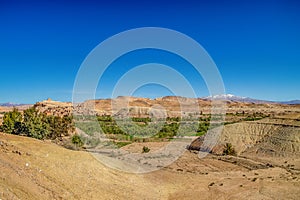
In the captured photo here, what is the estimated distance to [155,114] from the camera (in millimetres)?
131125

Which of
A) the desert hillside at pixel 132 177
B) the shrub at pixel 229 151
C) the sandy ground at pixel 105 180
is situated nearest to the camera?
the sandy ground at pixel 105 180

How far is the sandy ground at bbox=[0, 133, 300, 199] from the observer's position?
1809cm

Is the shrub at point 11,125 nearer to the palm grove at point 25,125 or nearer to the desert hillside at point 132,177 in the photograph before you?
the palm grove at point 25,125

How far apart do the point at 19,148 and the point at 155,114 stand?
108 meters

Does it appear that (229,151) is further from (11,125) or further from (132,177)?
(11,125)

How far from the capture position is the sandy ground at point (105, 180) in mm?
18094

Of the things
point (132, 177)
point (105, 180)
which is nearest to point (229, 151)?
point (132, 177)

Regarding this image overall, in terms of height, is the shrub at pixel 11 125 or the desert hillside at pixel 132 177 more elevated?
the shrub at pixel 11 125

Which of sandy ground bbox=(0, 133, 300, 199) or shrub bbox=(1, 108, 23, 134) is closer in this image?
sandy ground bbox=(0, 133, 300, 199)

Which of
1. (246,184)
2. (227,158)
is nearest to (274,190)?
(246,184)

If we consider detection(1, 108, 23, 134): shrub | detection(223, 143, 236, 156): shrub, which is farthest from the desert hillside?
detection(1, 108, 23, 134): shrub

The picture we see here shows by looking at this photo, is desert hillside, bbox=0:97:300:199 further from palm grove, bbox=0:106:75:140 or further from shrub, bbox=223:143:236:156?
palm grove, bbox=0:106:75:140

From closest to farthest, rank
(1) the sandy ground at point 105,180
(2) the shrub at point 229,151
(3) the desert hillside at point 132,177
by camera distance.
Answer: (1) the sandy ground at point 105,180, (3) the desert hillside at point 132,177, (2) the shrub at point 229,151

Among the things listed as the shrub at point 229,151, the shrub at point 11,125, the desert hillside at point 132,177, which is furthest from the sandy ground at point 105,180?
the shrub at point 11,125
